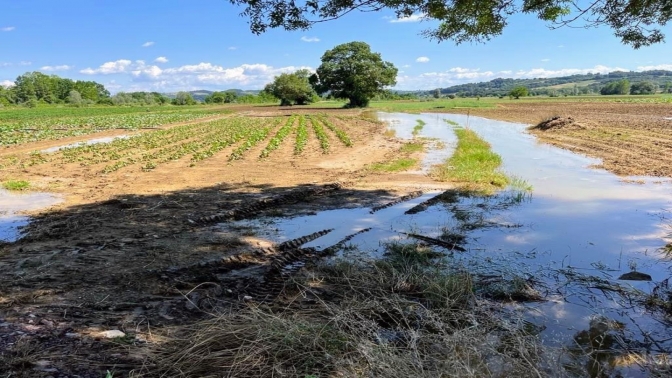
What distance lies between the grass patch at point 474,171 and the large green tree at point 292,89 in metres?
64.7

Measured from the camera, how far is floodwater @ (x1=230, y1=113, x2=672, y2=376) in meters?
4.63

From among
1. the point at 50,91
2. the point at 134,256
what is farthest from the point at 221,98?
the point at 134,256

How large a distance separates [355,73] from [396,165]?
53667mm

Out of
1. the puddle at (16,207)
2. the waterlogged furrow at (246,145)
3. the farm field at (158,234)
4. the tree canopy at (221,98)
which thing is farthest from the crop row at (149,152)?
the tree canopy at (221,98)

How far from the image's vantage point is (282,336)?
3.38 metres

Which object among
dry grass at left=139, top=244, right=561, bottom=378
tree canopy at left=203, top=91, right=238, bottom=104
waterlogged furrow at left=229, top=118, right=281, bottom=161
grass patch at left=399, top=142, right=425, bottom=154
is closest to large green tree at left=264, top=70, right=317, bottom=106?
tree canopy at left=203, top=91, right=238, bottom=104

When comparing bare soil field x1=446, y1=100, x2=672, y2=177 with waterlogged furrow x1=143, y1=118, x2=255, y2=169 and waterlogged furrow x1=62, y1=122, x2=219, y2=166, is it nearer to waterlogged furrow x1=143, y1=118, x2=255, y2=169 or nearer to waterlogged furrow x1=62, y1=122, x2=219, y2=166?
waterlogged furrow x1=143, y1=118, x2=255, y2=169

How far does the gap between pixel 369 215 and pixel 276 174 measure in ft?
16.2

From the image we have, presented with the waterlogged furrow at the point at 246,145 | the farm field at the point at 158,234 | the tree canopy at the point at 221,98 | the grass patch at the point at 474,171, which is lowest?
the grass patch at the point at 474,171

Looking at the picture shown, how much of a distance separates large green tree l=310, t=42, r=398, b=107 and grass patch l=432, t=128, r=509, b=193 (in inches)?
1977

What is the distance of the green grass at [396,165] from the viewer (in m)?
13.8

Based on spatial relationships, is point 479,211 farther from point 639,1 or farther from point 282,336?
point 282,336

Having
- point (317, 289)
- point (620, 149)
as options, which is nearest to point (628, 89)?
point (620, 149)

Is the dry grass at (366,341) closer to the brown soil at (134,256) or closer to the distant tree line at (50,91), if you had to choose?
the brown soil at (134,256)
